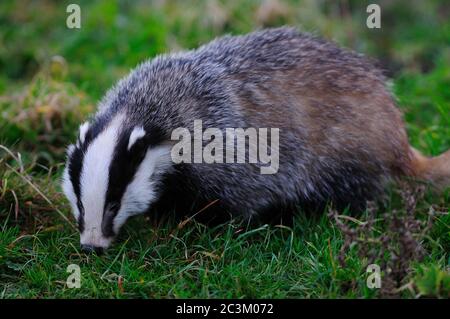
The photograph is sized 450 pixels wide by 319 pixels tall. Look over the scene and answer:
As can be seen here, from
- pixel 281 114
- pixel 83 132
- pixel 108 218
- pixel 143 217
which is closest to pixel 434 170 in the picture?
pixel 281 114

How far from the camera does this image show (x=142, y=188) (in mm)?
4336

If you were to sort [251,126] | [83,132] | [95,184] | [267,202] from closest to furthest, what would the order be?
[95,184] < [83,132] < [251,126] < [267,202]

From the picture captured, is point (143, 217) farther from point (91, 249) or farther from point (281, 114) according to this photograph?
→ point (281, 114)

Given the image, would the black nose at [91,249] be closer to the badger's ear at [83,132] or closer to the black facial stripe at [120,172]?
the black facial stripe at [120,172]

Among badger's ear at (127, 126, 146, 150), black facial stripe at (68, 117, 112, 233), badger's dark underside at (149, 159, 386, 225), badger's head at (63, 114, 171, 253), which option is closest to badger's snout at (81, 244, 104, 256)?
badger's head at (63, 114, 171, 253)

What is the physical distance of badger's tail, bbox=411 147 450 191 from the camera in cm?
512

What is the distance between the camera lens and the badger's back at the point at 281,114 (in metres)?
4.68

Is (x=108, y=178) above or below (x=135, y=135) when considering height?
below

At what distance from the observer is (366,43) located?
314 inches

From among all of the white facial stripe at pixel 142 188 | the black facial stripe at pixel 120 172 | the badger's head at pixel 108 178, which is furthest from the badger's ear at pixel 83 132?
the white facial stripe at pixel 142 188

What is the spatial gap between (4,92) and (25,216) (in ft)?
7.13

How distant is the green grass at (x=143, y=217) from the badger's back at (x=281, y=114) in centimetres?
23

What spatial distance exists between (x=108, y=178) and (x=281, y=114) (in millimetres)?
1338
